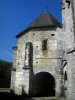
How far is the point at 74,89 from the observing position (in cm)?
1212

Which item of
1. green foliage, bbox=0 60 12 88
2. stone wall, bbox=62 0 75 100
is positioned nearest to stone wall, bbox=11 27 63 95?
stone wall, bbox=62 0 75 100

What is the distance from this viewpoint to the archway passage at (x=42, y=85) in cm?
1833

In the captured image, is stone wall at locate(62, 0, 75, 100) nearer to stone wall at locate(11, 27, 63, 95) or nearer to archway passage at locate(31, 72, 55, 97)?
stone wall at locate(11, 27, 63, 95)

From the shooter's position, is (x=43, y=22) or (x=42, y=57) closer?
(x=42, y=57)

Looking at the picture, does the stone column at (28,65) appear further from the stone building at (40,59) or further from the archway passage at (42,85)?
the archway passage at (42,85)

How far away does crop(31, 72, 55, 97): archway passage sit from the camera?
18.3 m

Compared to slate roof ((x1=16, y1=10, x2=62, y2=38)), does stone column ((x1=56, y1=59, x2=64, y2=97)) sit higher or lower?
lower

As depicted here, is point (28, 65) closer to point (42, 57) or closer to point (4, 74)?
point (42, 57)

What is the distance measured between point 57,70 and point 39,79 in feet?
9.48

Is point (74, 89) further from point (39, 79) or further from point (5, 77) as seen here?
point (5, 77)

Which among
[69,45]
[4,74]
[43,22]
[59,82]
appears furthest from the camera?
[4,74]

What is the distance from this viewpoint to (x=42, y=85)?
20.1 metres

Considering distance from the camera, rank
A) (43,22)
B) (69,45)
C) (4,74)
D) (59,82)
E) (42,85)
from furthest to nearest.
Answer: (4,74) → (42,85) → (43,22) → (59,82) → (69,45)

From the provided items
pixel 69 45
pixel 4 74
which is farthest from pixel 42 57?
pixel 4 74
